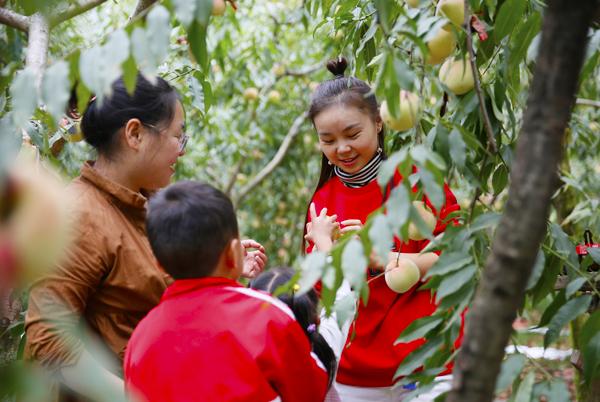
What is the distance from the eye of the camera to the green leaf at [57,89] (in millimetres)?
552

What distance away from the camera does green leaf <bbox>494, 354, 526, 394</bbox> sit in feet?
2.05

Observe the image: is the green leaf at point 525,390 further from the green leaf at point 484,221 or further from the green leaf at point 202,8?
the green leaf at point 202,8

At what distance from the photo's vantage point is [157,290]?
1083 millimetres

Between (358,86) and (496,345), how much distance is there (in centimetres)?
104

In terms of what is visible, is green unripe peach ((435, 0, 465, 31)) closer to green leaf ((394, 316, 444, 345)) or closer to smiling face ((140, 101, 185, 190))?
green leaf ((394, 316, 444, 345))

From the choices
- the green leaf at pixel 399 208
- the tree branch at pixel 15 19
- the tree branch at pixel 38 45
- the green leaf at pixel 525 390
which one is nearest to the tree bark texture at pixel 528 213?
the green leaf at pixel 399 208

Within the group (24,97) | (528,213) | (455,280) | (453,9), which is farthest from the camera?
(453,9)

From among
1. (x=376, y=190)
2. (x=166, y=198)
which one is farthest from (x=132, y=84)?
(x=376, y=190)

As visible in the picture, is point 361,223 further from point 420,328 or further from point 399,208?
point 399,208

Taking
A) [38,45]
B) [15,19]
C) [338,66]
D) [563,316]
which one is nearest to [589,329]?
[563,316]

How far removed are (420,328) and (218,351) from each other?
1.14 feet

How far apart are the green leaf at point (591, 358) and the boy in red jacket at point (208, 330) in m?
0.45

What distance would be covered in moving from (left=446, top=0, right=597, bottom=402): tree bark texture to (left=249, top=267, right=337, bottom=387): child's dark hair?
0.65m

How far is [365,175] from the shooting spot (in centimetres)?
134
